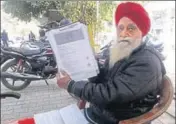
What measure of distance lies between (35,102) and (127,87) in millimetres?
475

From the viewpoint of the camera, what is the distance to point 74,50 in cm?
95

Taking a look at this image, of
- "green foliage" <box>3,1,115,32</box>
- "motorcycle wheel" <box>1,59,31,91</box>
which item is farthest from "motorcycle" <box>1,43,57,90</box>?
"green foliage" <box>3,1,115,32</box>

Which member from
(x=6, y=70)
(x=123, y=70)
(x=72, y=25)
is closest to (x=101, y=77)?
(x=123, y=70)

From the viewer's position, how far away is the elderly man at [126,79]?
96 cm

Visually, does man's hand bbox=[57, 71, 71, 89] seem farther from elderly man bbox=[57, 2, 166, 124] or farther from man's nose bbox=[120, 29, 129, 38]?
man's nose bbox=[120, 29, 129, 38]

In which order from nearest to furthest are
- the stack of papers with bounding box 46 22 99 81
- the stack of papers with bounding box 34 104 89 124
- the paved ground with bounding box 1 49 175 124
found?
the stack of papers with bounding box 46 22 99 81 → the stack of papers with bounding box 34 104 89 124 → the paved ground with bounding box 1 49 175 124

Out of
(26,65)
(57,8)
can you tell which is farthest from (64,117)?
(57,8)

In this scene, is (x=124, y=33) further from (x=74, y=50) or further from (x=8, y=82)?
(x=8, y=82)

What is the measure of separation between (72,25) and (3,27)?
36 centimetres

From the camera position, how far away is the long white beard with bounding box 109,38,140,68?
3.35ft

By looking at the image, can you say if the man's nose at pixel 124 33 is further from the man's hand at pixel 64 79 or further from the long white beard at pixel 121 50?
the man's hand at pixel 64 79

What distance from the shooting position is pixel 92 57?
3.23 ft

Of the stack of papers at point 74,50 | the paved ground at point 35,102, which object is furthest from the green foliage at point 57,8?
the paved ground at point 35,102

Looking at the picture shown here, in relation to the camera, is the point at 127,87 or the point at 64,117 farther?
the point at 64,117
